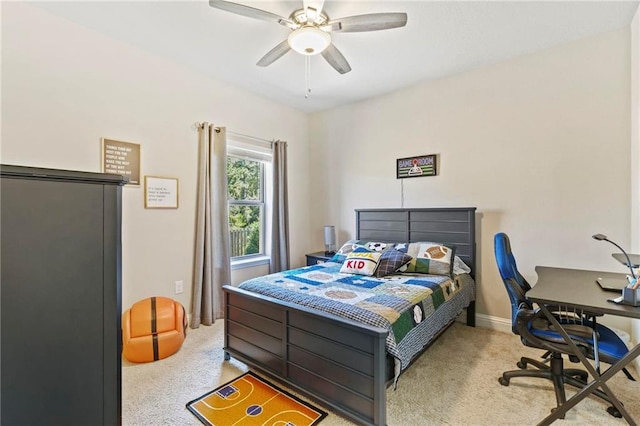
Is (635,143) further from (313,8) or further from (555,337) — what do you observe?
(313,8)

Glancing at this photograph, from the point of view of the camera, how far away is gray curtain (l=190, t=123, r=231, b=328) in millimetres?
3221

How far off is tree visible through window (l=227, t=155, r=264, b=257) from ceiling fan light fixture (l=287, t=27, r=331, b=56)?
6.32 ft

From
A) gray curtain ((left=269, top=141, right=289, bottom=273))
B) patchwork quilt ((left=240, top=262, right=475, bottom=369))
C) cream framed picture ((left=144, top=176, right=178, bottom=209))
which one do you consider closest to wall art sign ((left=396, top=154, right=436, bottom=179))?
patchwork quilt ((left=240, top=262, right=475, bottom=369))

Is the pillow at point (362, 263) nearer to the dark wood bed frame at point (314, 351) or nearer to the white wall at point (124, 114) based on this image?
the dark wood bed frame at point (314, 351)

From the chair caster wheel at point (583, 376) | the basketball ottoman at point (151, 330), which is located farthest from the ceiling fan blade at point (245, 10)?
the chair caster wheel at point (583, 376)

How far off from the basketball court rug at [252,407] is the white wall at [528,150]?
2.30m

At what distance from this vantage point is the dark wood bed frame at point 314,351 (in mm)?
1627

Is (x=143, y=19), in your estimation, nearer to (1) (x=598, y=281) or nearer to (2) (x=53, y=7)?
(2) (x=53, y=7)

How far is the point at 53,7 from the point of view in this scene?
2.28 metres

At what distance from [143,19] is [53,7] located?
64 centimetres

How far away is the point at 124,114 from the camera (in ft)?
9.04

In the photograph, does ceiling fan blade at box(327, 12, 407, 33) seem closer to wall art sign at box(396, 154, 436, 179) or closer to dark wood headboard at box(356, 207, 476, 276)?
wall art sign at box(396, 154, 436, 179)

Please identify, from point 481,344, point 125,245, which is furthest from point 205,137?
point 481,344

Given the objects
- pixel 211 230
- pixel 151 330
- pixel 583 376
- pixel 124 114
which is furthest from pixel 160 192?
pixel 583 376
